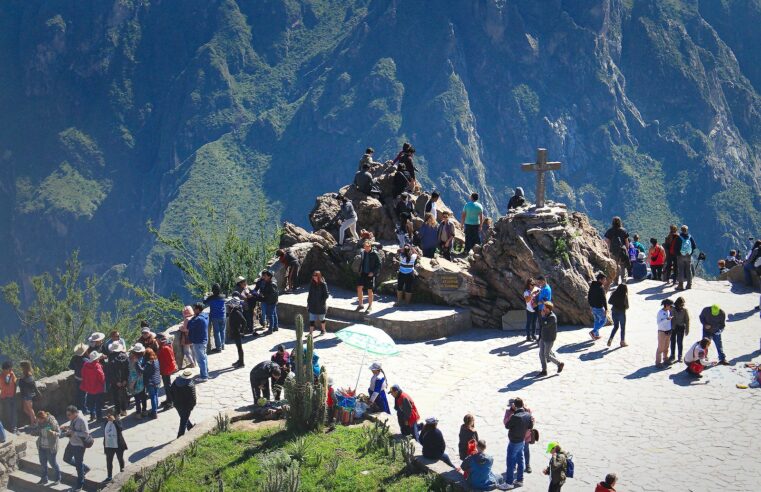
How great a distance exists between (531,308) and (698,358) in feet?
12.1

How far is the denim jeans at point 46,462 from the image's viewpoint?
51.8 ft

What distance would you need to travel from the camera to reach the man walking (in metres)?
18.5

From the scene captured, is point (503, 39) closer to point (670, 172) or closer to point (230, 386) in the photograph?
point (670, 172)

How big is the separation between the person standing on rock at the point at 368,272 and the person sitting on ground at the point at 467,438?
305 inches

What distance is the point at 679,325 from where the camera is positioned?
18.6 meters

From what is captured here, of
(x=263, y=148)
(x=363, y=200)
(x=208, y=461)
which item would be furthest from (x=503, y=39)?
(x=208, y=461)

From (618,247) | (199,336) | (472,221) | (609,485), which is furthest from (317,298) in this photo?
(609,485)

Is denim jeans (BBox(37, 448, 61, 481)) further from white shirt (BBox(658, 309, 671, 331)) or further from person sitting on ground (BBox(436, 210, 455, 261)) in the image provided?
person sitting on ground (BBox(436, 210, 455, 261))

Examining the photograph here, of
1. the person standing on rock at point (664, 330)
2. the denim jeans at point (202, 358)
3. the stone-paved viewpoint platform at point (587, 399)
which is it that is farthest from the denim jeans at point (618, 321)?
the denim jeans at point (202, 358)

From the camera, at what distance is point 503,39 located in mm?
186750

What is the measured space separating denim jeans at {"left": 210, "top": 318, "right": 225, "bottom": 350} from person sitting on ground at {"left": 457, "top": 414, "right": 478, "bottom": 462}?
7527 mm

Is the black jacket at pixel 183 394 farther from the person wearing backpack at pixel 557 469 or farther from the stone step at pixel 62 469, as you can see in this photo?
the person wearing backpack at pixel 557 469

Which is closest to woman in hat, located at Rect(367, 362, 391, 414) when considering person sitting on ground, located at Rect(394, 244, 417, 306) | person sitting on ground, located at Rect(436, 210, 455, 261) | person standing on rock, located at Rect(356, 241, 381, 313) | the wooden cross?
person standing on rock, located at Rect(356, 241, 381, 313)

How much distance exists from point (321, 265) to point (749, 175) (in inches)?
6500
